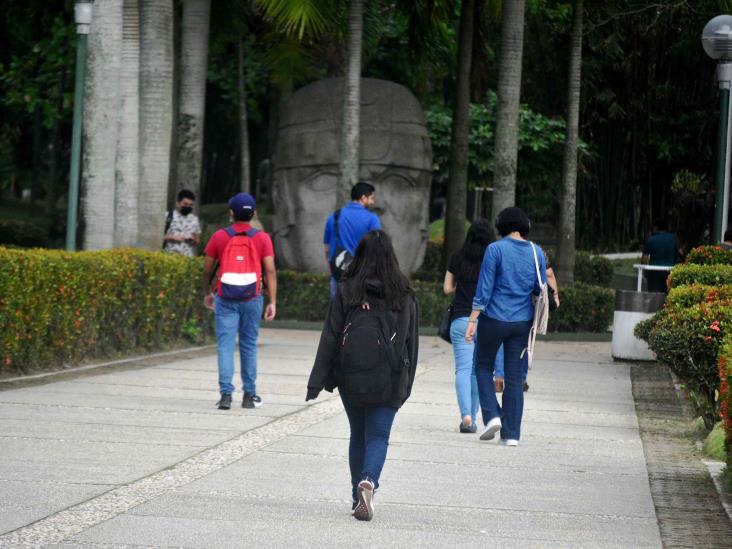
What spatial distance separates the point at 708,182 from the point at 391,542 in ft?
104

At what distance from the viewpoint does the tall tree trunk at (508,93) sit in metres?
21.7

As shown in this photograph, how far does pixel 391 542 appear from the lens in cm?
686

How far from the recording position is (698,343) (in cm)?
1028

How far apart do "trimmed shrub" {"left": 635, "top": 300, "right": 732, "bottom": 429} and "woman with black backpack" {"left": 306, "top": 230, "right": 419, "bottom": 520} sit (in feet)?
10.9

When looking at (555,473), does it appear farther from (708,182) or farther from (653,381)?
(708,182)

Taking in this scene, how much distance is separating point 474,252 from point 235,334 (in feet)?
6.74

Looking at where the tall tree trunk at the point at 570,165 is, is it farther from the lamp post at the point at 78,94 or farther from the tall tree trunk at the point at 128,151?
the lamp post at the point at 78,94

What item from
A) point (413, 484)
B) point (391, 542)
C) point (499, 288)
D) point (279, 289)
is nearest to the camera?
point (391, 542)

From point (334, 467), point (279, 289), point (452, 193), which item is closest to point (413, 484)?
point (334, 467)

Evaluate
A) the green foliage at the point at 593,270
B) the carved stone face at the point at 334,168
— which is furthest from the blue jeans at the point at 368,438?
the green foliage at the point at 593,270

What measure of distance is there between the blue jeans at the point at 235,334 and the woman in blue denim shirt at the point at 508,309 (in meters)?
2.10

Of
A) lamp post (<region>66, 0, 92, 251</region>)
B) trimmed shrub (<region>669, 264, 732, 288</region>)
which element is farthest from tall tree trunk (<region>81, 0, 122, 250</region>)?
trimmed shrub (<region>669, 264, 732, 288</region>)

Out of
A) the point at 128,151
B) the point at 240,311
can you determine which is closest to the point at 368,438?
the point at 240,311

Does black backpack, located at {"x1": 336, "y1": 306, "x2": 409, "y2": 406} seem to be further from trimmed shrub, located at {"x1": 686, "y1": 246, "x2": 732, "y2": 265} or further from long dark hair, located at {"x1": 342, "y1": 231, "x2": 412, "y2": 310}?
trimmed shrub, located at {"x1": 686, "y1": 246, "x2": 732, "y2": 265}
